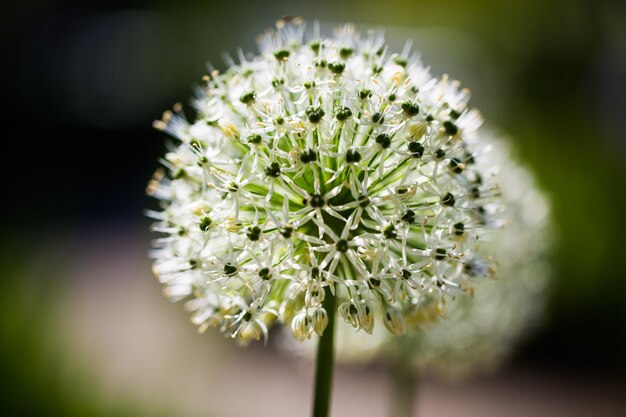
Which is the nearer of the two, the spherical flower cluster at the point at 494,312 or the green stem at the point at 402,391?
the spherical flower cluster at the point at 494,312

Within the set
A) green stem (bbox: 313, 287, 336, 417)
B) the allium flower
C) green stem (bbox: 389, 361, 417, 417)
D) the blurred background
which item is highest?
the blurred background

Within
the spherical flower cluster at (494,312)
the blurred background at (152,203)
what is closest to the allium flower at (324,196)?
the spherical flower cluster at (494,312)

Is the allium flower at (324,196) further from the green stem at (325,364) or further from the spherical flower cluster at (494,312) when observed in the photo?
the spherical flower cluster at (494,312)

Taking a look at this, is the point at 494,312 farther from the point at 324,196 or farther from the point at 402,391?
the point at 324,196

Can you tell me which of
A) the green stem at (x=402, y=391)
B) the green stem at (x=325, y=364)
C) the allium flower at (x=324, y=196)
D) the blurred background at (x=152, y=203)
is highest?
the blurred background at (x=152, y=203)

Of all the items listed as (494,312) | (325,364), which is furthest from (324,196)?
→ (494,312)

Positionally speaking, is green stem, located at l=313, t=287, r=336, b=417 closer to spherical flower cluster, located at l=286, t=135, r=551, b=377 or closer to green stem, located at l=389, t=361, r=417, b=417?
spherical flower cluster, located at l=286, t=135, r=551, b=377

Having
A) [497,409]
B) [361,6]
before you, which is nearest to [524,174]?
[497,409]

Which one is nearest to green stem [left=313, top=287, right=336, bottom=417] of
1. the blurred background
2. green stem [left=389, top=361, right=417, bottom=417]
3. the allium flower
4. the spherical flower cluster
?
the allium flower
